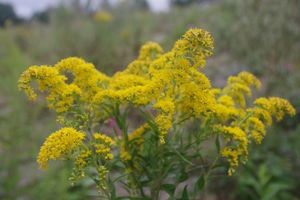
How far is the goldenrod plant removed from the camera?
6.09 feet

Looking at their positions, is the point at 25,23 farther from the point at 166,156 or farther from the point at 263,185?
the point at 166,156

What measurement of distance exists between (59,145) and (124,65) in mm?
6140

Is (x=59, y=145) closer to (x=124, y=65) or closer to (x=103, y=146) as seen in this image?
(x=103, y=146)

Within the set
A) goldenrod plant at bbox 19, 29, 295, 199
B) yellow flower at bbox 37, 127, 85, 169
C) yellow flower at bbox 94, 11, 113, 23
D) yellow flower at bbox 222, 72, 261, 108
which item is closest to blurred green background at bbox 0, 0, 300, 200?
yellow flower at bbox 94, 11, 113, 23

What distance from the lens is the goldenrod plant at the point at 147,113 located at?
73.0 inches

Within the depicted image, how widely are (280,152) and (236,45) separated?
1.85 metres

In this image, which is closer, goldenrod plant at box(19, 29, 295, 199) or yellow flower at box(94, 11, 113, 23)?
goldenrod plant at box(19, 29, 295, 199)

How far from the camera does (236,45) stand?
610cm

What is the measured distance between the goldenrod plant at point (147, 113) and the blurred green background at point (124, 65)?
0.34 metres

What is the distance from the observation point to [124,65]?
7.85 m

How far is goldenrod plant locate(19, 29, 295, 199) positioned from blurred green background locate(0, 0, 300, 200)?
1.10 feet

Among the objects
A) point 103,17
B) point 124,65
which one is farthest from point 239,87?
point 103,17

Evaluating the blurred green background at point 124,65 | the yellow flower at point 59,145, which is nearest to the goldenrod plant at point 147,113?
the yellow flower at point 59,145

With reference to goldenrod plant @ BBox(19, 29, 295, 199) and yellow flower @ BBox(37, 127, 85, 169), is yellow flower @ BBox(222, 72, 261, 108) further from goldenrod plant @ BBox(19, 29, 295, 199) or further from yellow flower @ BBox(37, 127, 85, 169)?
yellow flower @ BBox(37, 127, 85, 169)
